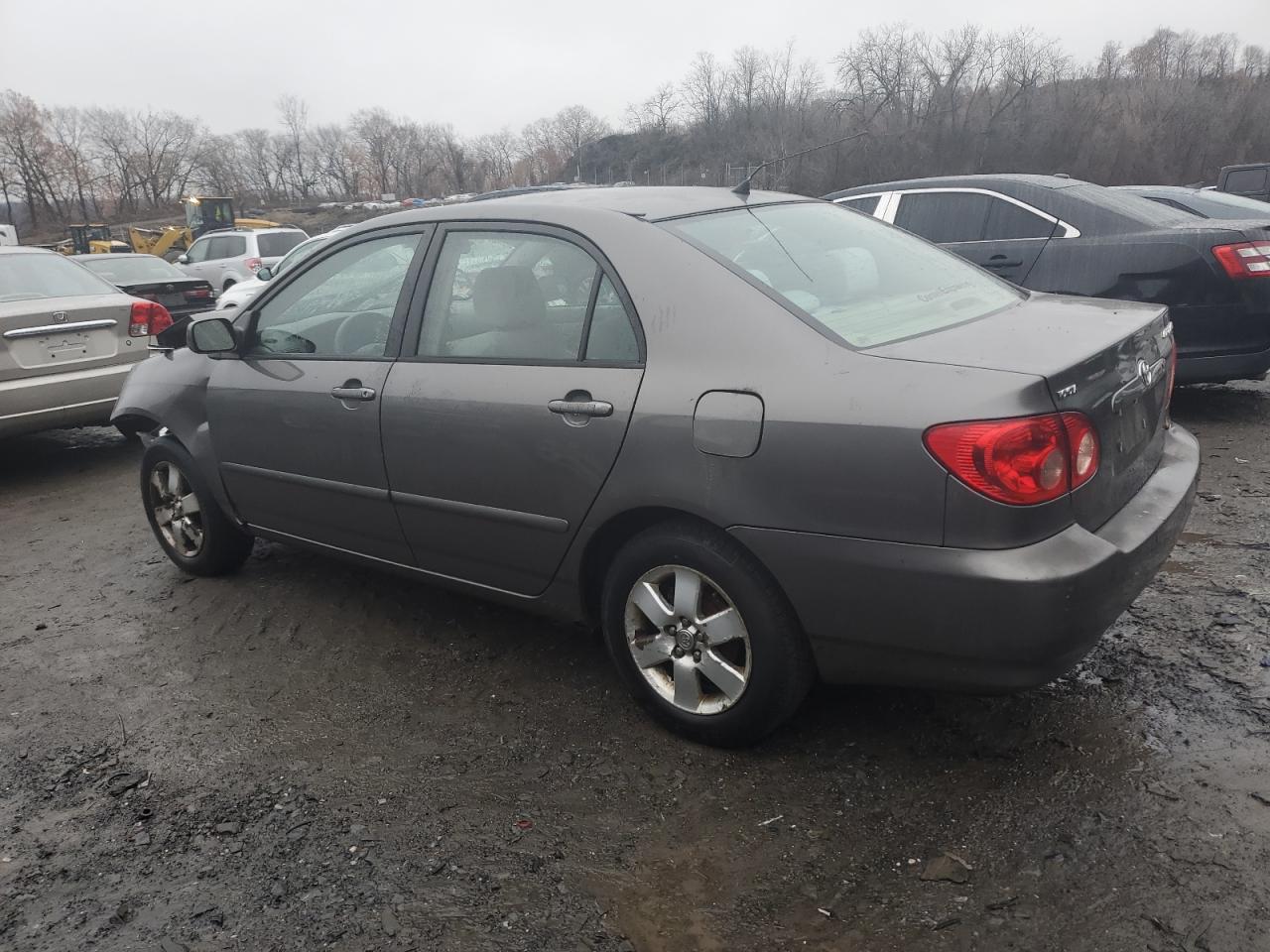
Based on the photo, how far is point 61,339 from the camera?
6.44 metres

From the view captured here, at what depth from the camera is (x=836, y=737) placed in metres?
2.85

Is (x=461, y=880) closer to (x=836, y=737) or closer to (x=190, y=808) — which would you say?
(x=190, y=808)

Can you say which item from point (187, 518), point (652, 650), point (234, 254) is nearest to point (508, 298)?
point (652, 650)

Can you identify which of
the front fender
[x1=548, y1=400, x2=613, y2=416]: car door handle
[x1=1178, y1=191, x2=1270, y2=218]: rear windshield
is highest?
[x1=1178, y1=191, x2=1270, y2=218]: rear windshield

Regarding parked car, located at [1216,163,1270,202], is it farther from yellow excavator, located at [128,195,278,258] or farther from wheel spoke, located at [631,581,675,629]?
yellow excavator, located at [128,195,278,258]

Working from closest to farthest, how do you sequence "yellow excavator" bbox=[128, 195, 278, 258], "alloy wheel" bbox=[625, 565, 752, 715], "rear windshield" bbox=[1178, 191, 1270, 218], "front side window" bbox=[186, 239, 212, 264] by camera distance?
1. "alloy wheel" bbox=[625, 565, 752, 715]
2. "rear windshield" bbox=[1178, 191, 1270, 218]
3. "front side window" bbox=[186, 239, 212, 264]
4. "yellow excavator" bbox=[128, 195, 278, 258]

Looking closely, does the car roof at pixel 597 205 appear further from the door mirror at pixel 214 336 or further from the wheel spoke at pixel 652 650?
the wheel spoke at pixel 652 650

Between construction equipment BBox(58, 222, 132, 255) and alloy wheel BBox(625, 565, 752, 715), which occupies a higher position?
construction equipment BBox(58, 222, 132, 255)

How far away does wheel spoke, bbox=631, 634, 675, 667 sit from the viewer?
110 inches

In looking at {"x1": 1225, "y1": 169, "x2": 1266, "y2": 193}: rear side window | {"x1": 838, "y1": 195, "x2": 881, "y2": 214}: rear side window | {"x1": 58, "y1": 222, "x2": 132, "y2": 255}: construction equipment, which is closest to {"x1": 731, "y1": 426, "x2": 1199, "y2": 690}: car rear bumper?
{"x1": 838, "y1": 195, "x2": 881, "y2": 214}: rear side window

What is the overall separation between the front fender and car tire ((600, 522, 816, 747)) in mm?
2182

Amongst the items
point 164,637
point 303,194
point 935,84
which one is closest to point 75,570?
point 164,637

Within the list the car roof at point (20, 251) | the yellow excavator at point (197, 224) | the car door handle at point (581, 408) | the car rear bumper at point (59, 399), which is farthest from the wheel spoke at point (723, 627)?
the yellow excavator at point (197, 224)

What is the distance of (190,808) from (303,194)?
326 feet
